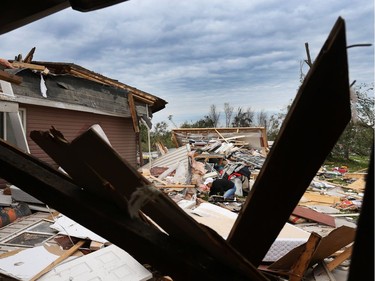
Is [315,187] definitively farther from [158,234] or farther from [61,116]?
[158,234]

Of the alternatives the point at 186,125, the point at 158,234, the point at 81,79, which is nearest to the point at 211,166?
the point at 81,79

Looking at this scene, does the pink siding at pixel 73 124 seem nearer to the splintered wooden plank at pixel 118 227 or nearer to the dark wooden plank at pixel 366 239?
the splintered wooden plank at pixel 118 227

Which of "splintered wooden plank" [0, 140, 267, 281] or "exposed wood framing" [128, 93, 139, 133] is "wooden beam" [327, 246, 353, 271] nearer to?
"splintered wooden plank" [0, 140, 267, 281]

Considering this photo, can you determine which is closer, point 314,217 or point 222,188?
point 314,217

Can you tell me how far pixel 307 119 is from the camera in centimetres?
91

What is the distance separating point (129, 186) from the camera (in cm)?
97

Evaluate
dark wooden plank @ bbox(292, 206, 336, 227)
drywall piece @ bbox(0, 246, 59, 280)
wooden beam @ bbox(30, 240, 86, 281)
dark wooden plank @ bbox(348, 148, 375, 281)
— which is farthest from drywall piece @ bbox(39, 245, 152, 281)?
dark wooden plank @ bbox(292, 206, 336, 227)

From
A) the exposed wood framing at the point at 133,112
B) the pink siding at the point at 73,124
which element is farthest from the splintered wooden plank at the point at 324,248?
the exposed wood framing at the point at 133,112

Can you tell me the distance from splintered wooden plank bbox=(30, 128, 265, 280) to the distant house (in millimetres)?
6345

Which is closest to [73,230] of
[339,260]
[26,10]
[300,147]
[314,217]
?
[339,260]

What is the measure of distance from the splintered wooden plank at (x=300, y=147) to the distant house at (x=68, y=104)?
21.5 feet

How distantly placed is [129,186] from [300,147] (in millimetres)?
552

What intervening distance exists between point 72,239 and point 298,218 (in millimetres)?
4956

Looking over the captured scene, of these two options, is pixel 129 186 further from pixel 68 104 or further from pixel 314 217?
pixel 68 104
